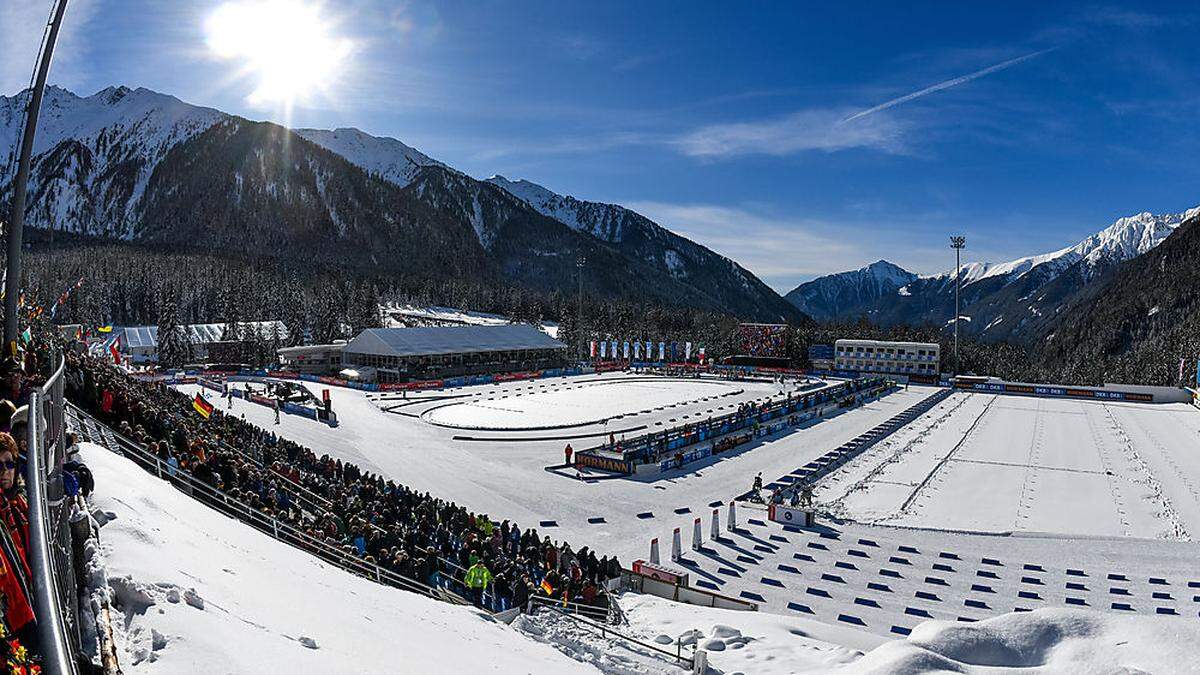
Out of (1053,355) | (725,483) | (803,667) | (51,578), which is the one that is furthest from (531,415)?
(1053,355)

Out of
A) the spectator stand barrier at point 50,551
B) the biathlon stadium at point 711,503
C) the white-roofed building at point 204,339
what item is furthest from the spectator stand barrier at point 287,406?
the white-roofed building at point 204,339

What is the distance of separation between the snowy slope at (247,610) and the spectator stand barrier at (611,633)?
141 cm

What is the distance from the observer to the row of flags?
7812 centimetres

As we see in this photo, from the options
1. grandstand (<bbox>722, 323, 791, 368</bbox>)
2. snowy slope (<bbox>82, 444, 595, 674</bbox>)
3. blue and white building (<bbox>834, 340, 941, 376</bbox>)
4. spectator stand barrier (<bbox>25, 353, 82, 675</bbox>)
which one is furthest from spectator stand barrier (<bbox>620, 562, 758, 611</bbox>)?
grandstand (<bbox>722, 323, 791, 368</bbox>)

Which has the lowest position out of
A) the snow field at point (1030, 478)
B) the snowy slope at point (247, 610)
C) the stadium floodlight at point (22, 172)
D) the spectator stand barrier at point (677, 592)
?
the spectator stand barrier at point (677, 592)

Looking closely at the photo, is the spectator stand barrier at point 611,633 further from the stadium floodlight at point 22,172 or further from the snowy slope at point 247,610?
the stadium floodlight at point 22,172

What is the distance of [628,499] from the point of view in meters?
27.1

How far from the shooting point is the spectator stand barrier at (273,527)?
43.5 ft

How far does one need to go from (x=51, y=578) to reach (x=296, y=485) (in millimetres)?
15297

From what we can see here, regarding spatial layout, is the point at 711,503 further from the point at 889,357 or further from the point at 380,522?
the point at 889,357

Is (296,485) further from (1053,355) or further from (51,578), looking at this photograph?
(1053,355)

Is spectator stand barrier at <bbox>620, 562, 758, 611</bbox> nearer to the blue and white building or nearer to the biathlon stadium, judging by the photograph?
the biathlon stadium

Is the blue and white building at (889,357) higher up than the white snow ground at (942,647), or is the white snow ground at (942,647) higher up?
the blue and white building at (889,357)

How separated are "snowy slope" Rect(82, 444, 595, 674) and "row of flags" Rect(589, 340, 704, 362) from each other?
208ft
